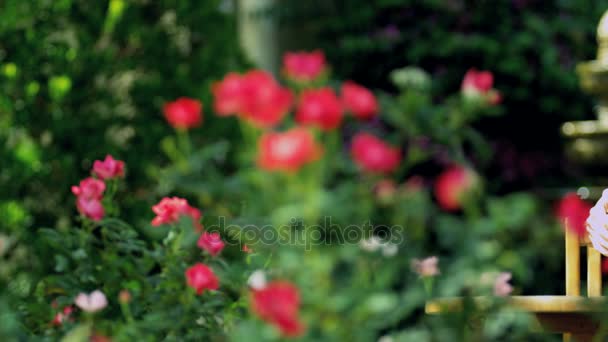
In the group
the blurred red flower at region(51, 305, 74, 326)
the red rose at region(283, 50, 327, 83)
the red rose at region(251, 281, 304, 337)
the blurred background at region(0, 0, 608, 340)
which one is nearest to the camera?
the red rose at region(251, 281, 304, 337)

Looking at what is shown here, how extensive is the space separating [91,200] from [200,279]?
42cm

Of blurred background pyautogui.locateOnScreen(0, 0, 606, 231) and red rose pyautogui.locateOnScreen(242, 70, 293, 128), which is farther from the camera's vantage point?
blurred background pyautogui.locateOnScreen(0, 0, 606, 231)

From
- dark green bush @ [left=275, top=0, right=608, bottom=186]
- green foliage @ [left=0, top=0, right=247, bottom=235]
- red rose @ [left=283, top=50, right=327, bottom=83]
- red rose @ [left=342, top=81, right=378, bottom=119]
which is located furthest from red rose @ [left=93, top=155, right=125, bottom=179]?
dark green bush @ [left=275, top=0, right=608, bottom=186]

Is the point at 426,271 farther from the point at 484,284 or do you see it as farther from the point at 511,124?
the point at 511,124

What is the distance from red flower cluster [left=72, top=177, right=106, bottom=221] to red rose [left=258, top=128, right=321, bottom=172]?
94 centimetres

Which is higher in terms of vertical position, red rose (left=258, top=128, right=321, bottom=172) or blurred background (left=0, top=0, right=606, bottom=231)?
blurred background (left=0, top=0, right=606, bottom=231)

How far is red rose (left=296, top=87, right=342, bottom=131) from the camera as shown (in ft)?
4.71

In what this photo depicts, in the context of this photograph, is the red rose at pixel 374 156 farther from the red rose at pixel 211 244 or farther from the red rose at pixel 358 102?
the red rose at pixel 211 244

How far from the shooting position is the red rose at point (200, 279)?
190 centimetres

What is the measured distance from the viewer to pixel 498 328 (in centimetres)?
148

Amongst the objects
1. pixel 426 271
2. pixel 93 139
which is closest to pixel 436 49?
pixel 93 139

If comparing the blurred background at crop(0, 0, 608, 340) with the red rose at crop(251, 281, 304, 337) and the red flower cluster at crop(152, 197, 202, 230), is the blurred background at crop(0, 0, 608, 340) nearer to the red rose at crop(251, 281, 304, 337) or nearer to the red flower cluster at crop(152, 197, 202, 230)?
the red flower cluster at crop(152, 197, 202, 230)

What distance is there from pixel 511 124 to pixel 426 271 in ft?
18.5

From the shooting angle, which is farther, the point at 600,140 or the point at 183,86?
the point at 600,140
